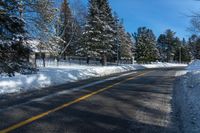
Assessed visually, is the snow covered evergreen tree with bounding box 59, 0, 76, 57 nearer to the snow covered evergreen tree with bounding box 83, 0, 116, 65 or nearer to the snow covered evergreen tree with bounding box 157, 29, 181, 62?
the snow covered evergreen tree with bounding box 83, 0, 116, 65

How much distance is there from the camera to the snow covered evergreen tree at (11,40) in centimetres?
1491

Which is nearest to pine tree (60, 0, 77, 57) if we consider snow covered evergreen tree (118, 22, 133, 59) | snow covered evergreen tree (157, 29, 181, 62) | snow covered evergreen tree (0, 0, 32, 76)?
snow covered evergreen tree (118, 22, 133, 59)

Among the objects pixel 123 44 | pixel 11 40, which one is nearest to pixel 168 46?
pixel 123 44

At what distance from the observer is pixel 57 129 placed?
21.9 feet

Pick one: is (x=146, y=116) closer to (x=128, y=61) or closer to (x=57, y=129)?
(x=57, y=129)

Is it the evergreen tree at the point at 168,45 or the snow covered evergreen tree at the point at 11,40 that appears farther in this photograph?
the evergreen tree at the point at 168,45

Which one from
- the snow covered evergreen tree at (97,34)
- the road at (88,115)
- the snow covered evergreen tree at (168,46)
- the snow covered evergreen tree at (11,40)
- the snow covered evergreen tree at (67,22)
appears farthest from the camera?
the snow covered evergreen tree at (168,46)

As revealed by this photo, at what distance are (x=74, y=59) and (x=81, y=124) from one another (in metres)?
49.2


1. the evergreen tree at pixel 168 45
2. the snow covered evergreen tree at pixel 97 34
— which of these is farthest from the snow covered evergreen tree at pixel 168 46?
the snow covered evergreen tree at pixel 97 34

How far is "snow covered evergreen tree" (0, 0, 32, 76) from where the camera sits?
14914 millimetres

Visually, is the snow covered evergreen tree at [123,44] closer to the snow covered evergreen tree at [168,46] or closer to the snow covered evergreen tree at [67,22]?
the snow covered evergreen tree at [67,22]

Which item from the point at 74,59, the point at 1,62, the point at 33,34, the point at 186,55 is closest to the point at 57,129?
the point at 1,62

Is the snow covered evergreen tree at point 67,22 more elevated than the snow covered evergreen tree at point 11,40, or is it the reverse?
the snow covered evergreen tree at point 67,22

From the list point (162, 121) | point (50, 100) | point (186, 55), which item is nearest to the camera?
point (162, 121)
